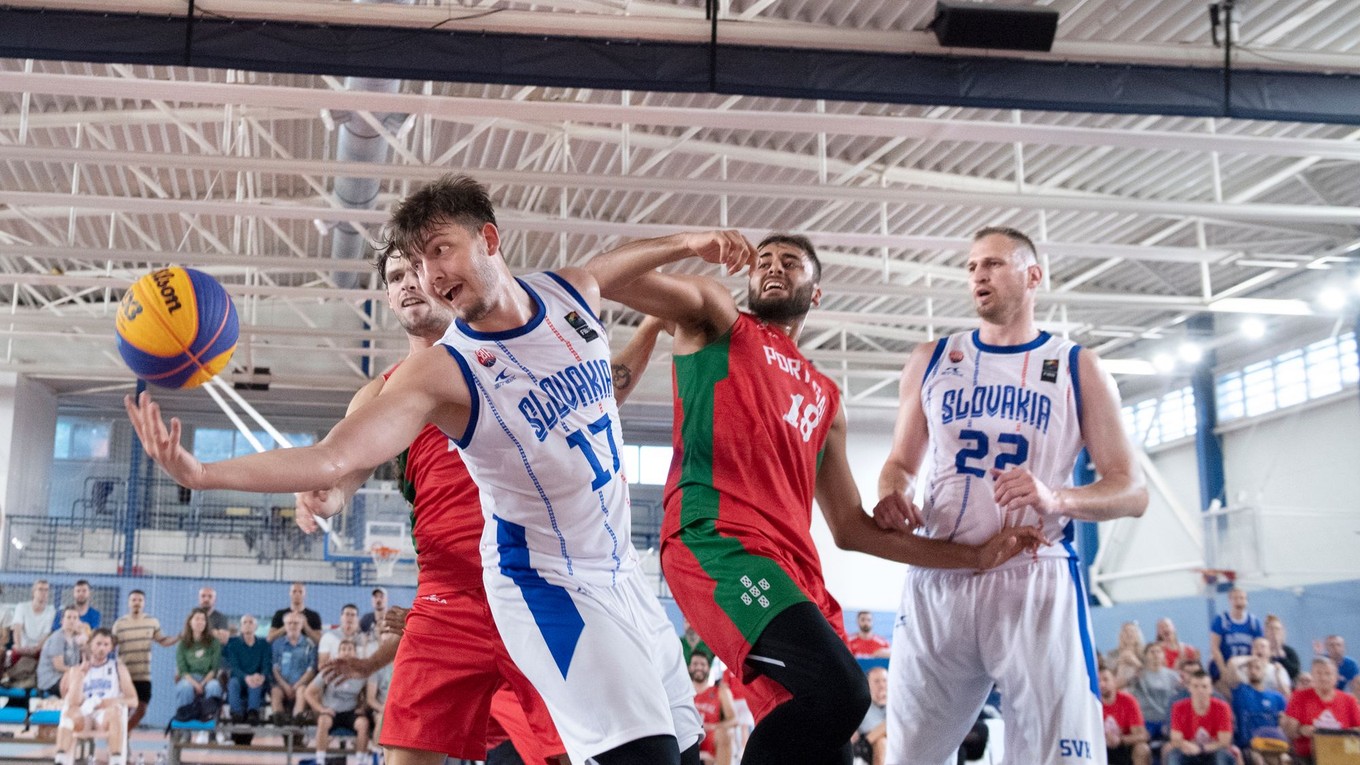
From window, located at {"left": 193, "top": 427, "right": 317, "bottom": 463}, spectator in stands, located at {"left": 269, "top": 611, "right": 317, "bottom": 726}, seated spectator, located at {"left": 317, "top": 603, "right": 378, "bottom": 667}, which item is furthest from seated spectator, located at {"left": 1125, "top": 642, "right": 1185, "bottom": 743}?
window, located at {"left": 193, "top": 427, "right": 317, "bottom": 463}

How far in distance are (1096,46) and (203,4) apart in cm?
690

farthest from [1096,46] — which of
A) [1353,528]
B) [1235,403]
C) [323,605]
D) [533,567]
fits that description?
[323,605]

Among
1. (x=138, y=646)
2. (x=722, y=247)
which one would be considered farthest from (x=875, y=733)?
(x=722, y=247)

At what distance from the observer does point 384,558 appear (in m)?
22.4

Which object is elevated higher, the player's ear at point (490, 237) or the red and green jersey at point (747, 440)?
the player's ear at point (490, 237)

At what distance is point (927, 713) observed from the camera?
14.6 ft

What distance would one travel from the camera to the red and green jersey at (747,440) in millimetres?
4094

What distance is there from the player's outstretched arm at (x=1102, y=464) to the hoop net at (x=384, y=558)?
18714mm

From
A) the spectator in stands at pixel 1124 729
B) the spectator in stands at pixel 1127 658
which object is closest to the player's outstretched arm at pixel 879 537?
the spectator in stands at pixel 1124 729

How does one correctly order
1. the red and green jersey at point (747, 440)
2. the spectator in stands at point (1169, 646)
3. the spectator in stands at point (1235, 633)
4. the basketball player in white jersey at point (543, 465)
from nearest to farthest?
1. the basketball player in white jersey at point (543, 465)
2. the red and green jersey at point (747, 440)
3. the spectator in stands at point (1169, 646)
4. the spectator in stands at point (1235, 633)

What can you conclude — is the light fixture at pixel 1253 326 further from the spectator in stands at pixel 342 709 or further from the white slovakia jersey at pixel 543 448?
the white slovakia jersey at pixel 543 448

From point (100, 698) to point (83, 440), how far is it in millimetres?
18246

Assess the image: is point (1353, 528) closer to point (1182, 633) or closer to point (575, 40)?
point (1182, 633)

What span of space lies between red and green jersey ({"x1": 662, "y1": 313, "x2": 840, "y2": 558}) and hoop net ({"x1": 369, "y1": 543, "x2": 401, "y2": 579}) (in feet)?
60.8
